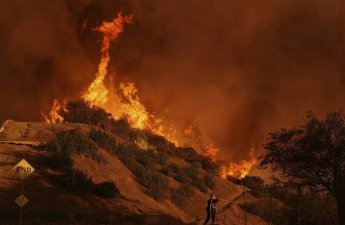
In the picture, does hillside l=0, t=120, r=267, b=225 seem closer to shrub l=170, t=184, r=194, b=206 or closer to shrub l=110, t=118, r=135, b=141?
shrub l=170, t=184, r=194, b=206

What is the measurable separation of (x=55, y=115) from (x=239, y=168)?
21.0 meters

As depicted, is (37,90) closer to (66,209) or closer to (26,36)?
(26,36)

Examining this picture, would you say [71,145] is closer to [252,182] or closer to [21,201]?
[21,201]

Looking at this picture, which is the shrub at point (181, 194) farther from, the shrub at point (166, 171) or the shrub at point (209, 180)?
the shrub at point (209, 180)

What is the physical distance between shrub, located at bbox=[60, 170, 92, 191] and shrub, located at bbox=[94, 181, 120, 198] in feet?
1.83

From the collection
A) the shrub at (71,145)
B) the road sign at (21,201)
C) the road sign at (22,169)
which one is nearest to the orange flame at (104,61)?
the shrub at (71,145)

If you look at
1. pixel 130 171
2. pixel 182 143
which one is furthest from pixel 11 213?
pixel 182 143

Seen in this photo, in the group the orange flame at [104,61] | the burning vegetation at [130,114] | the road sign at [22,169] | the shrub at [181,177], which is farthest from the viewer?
the orange flame at [104,61]

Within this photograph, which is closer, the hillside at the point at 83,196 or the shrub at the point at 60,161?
the hillside at the point at 83,196

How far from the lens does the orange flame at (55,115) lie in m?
55.8

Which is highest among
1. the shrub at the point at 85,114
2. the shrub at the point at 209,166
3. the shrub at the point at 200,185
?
the shrub at the point at 85,114

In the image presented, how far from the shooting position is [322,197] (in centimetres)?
2809

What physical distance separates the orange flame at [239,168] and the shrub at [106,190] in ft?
76.4

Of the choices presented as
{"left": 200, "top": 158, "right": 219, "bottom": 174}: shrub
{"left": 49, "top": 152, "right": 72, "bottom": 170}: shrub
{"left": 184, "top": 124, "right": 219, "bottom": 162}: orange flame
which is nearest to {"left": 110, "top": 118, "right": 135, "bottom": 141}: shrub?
{"left": 200, "top": 158, "right": 219, "bottom": 174}: shrub
